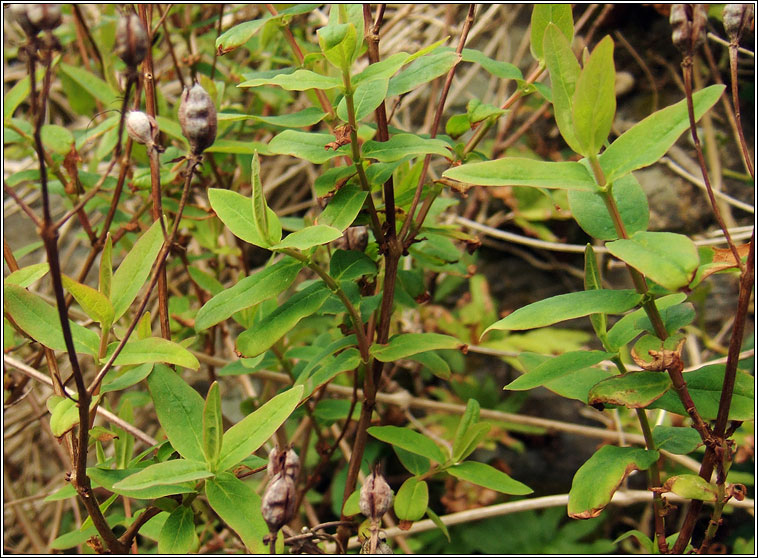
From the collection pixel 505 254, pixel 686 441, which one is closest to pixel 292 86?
pixel 686 441

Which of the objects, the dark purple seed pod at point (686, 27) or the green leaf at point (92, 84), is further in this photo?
the green leaf at point (92, 84)

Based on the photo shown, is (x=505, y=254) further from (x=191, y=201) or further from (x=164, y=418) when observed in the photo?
(x=164, y=418)

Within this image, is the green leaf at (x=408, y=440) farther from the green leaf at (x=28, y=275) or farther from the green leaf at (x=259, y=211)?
the green leaf at (x=28, y=275)

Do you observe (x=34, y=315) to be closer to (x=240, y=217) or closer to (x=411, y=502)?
(x=240, y=217)

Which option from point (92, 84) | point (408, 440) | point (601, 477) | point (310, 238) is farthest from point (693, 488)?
point (92, 84)

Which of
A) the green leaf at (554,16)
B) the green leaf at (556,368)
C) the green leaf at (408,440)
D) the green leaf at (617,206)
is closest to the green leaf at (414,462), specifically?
the green leaf at (408,440)

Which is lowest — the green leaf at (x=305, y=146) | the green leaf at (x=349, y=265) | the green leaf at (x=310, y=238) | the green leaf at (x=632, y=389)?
the green leaf at (x=632, y=389)
